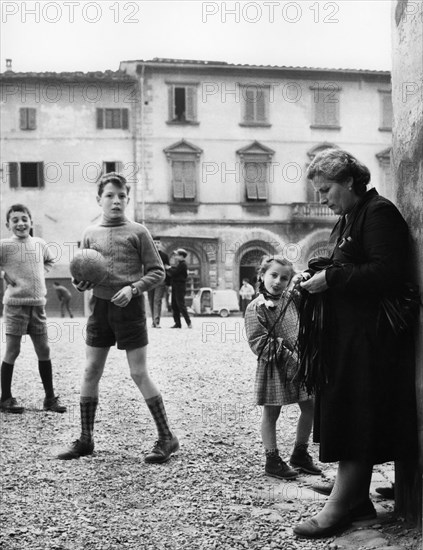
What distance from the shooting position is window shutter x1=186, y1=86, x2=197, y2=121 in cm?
3275

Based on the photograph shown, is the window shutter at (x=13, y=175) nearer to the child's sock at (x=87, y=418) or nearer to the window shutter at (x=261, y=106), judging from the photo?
the window shutter at (x=261, y=106)

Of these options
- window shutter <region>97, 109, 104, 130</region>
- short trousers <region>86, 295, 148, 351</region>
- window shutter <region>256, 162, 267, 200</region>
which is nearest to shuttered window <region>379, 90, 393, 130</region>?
window shutter <region>256, 162, 267, 200</region>

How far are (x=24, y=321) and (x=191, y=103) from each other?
2711 cm

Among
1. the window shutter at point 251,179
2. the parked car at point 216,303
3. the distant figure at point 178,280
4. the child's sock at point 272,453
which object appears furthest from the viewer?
the window shutter at point 251,179

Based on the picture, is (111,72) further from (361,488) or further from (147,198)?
(361,488)

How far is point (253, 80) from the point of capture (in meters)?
33.6

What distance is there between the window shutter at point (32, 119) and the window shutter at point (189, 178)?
6.46 m

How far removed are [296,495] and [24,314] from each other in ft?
11.5

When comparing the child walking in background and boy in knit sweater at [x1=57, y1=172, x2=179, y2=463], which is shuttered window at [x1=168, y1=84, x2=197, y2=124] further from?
the child walking in background

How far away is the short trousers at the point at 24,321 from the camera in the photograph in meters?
6.78

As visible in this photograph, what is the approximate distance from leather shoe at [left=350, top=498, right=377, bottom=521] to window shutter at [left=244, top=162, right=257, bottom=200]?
29.6 meters

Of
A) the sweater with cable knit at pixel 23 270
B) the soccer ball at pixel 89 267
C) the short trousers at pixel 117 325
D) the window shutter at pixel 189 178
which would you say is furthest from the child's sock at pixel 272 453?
the window shutter at pixel 189 178

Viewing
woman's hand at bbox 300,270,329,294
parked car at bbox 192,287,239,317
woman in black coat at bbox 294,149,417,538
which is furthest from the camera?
parked car at bbox 192,287,239,317

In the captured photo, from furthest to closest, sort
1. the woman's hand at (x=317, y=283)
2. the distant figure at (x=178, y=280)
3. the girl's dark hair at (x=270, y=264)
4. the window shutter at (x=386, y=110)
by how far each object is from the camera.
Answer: the window shutter at (x=386, y=110)
the distant figure at (x=178, y=280)
the girl's dark hair at (x=270, y=264)
the woman's hand at (x=317, y=283)
